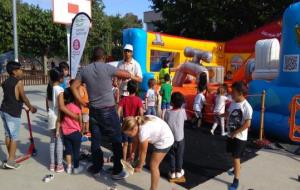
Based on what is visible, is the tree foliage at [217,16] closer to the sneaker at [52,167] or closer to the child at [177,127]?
the child at [177,127]

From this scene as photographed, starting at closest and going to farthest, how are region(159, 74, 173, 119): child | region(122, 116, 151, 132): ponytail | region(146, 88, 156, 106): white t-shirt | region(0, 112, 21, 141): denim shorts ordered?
region(122, 116, 151, 132): ponytail, region(0, 112, 21, 141): denim shorts, region(146, 88, 156, 106): white t-shirt, region(159, 74, 173, 119): child

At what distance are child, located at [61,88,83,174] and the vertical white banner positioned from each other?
82.4 inches

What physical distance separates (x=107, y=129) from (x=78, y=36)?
2949mm

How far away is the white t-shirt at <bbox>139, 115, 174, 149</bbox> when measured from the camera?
3.78 metres

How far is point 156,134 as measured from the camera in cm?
394

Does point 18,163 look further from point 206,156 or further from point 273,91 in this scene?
point 273,91

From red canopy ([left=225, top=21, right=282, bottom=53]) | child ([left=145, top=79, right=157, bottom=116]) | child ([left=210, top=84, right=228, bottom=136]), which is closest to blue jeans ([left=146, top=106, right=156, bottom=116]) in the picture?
child ([left=145, top=79, right=157, bottom=116])

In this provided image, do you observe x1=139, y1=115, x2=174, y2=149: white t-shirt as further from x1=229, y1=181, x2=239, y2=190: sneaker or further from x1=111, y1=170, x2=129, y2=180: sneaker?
x1=229, y1=181, x2=239, y2=190: sneaker

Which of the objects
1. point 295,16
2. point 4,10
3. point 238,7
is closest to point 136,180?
point 295,16

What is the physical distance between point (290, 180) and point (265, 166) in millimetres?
584

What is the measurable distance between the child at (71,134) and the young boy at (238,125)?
2188mm

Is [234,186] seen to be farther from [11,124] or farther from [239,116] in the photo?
[11,124]

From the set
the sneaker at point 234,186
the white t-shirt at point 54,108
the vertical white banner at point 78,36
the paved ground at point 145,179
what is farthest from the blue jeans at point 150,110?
the sneaker at point 234,186

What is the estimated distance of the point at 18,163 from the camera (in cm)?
537
